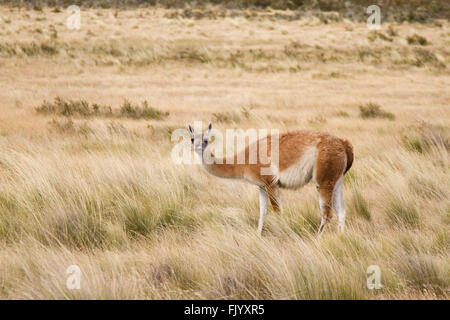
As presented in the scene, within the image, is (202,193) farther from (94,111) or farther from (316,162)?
(94,111)

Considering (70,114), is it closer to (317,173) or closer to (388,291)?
(317,173)

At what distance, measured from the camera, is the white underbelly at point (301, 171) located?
508 centimetres

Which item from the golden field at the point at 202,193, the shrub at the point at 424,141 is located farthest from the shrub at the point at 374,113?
the shrub at the point at 424,141

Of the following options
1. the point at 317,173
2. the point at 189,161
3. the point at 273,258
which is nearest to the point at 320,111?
the point at 189,161

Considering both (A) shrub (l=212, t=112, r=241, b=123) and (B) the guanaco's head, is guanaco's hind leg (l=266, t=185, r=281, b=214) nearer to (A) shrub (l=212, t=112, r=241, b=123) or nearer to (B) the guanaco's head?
(B) the guanaco's head

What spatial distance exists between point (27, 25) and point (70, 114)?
20.4 metres

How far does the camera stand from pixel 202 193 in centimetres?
649

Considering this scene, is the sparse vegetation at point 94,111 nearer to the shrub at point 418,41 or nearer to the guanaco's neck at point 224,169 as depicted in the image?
the guanaco's neck at point 224,169

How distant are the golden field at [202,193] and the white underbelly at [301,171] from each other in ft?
1.13

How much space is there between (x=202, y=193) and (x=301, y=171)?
163cm

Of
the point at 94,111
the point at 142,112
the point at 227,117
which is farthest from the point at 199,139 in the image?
the point at 94,111

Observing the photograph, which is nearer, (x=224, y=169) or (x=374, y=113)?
(x=224, y=169)

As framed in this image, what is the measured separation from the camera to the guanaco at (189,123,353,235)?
5062 millimetres

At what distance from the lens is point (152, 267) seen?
4.25 m
